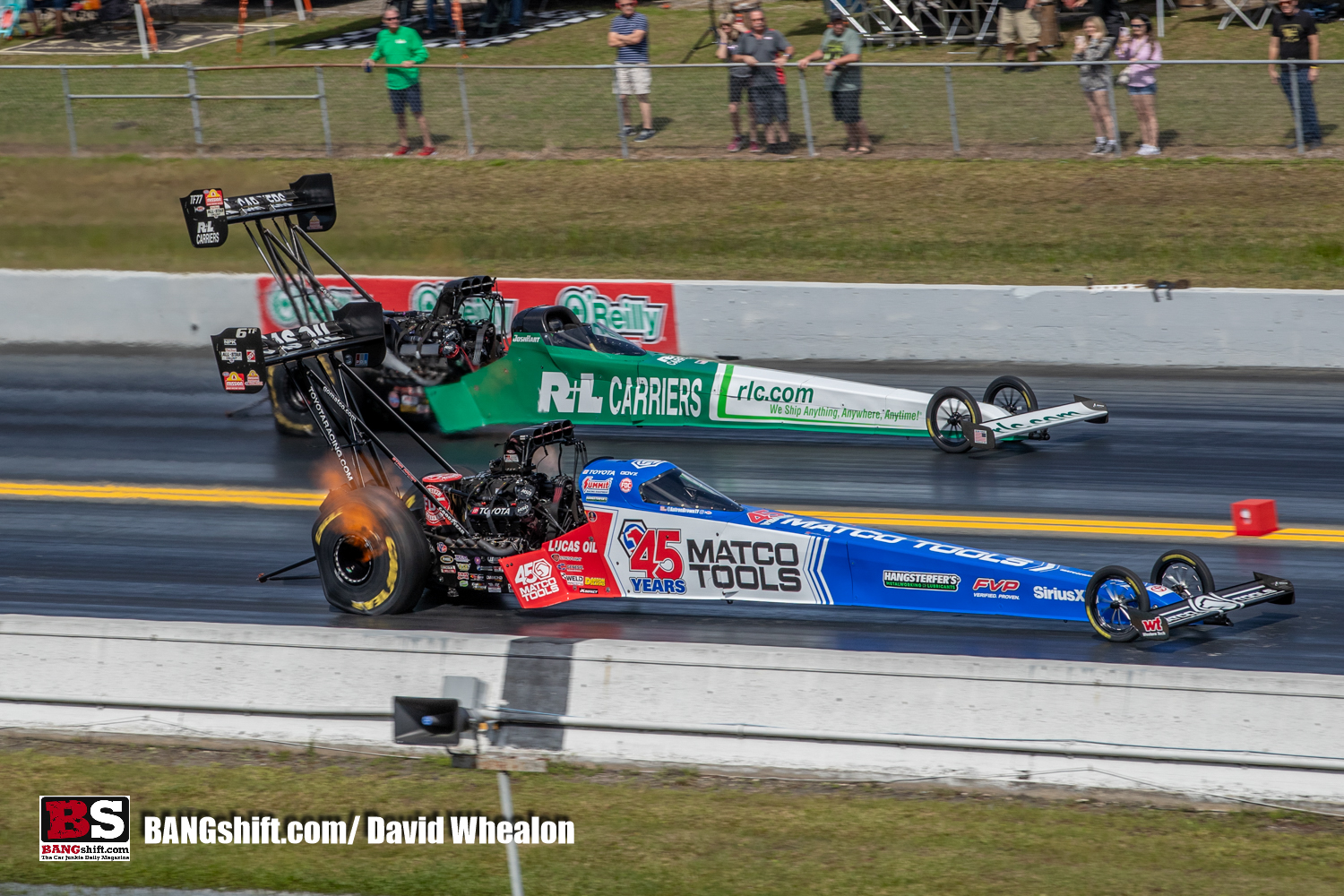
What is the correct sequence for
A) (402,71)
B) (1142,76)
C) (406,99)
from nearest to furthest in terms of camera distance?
(1142,76), (402,71), (406,99)

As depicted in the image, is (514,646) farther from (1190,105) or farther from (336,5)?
(336,5)

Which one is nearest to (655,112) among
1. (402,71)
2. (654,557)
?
(402,71)

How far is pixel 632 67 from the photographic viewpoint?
71.8 ft

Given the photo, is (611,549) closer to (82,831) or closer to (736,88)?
(82,831)

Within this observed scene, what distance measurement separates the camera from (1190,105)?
1986 cm

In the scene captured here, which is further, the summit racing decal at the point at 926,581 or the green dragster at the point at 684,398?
the green dragster at the point at 684,398

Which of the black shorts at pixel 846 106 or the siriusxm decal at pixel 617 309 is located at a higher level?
the black shorts at pixel 846 106

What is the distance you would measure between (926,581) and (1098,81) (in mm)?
12804

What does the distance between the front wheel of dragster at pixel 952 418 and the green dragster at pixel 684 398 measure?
1cm

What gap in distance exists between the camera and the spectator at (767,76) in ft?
68.6

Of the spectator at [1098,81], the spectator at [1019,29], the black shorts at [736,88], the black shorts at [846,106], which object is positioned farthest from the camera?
the spectator at [1019,29]

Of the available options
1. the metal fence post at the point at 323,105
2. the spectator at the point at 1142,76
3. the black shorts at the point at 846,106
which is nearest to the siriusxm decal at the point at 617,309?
the black shorts at the point at 846,106

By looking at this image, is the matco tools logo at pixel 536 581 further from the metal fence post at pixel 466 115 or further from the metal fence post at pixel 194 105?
the metal fence post at pixel 194 105

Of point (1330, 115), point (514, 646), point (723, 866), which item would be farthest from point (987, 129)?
point (723, 866)
